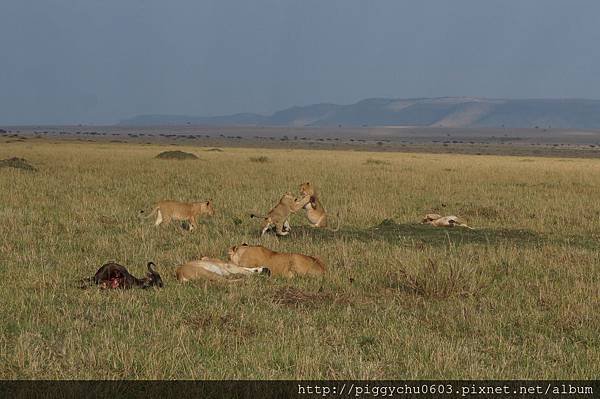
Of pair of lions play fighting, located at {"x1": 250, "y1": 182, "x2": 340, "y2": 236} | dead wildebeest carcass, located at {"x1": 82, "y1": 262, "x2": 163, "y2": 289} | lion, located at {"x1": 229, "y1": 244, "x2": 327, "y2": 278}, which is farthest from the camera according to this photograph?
pair of lions play fighting, located at {"x1": 250, "y1": 182, "x2": 340, "y2": 236}

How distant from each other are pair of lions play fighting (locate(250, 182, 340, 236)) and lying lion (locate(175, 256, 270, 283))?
352cm

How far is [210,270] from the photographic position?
8.62m

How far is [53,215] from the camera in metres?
14.3

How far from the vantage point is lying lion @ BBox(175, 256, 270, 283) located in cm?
850

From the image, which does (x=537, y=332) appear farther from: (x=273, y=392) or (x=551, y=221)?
(x=551, y=221)

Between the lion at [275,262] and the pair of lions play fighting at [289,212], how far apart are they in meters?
3.27

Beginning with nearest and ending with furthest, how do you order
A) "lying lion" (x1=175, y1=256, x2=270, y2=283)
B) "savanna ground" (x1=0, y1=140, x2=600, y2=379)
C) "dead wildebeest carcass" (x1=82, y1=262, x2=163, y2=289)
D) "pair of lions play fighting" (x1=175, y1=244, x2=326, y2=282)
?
"savanna ground" (x1=0, y1=140, x2=600, y2=379)
"dead wildebeest carcass" (x1=82, y1=262, x2=163, y2=289)
"lying lion" (x1=175, y1=256, x2=270, y2=283)
"pair of lions play fighting" (x1=175, y1=244, x2=326, y2=282)

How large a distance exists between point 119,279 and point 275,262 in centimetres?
199

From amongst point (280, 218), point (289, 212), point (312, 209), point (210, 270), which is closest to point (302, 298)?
point (210, 270)

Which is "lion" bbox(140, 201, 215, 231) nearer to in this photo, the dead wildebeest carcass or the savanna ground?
the savanna ground

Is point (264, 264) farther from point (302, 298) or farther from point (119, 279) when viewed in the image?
point (119, 279)

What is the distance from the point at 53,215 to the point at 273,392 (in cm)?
1052

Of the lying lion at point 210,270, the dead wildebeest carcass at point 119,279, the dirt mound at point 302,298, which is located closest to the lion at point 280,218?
the lying lion at point 210,270

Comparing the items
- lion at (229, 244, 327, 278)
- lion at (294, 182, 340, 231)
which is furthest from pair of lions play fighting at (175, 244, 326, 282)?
lion at (294, 182, 340, 231)
